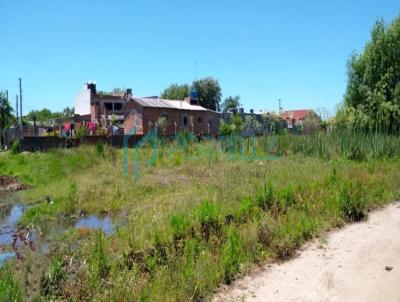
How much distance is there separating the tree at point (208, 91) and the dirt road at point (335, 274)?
184 ft

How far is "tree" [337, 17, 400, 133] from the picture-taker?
60.7 feet

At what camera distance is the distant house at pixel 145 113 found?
115 ft

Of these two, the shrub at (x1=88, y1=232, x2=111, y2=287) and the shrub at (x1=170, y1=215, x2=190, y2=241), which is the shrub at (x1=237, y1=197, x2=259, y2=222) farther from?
the shrub at (x1=88, y1=232, x2=111, y2=287)

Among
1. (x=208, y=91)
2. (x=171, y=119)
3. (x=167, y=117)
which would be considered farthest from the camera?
(x=208, y=91)

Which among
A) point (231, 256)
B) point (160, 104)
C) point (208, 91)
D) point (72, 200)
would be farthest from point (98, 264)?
point (208, 91)

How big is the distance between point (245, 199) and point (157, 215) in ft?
5.47

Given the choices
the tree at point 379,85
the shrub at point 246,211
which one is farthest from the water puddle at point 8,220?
the tree at point 379,85

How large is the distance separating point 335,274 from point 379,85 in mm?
16818

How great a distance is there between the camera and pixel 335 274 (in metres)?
4.72

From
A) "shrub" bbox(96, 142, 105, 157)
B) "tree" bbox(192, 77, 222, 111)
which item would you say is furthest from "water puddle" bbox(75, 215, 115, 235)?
"tree" bbox(192, 77, 222, 111)

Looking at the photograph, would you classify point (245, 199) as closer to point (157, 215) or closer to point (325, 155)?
point (157, 215)

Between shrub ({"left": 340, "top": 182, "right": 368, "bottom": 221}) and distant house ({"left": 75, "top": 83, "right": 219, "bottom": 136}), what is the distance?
1092 inches

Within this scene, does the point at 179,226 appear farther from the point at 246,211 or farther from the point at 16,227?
the point at 16,227

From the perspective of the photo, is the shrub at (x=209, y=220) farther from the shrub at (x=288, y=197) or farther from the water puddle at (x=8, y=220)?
the water puddle at (x=8, y=220)
